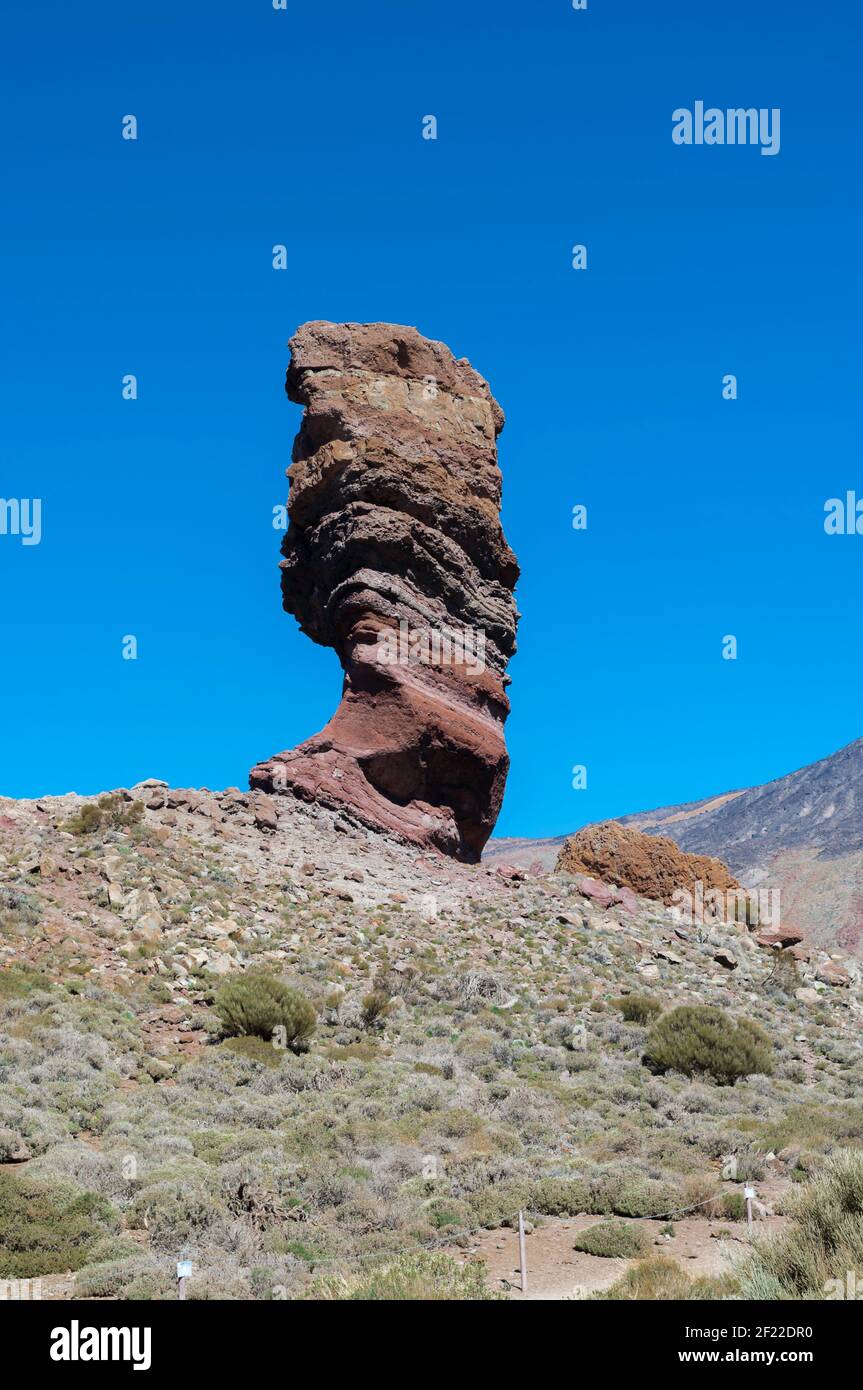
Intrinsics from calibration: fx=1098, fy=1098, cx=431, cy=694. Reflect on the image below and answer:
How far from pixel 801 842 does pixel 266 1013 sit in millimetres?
138129

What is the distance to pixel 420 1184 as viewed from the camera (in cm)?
1212

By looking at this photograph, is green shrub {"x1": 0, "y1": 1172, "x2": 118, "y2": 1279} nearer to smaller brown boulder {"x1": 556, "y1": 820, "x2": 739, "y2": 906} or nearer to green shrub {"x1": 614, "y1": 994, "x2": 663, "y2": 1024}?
green shrub {"x1": 614, "y1": 994, "x2": 663, "y2": 1024}

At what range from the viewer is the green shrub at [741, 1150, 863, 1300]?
709 cm

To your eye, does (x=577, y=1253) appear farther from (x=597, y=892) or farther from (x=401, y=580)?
(x=401, y=580)

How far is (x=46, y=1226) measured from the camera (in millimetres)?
9672

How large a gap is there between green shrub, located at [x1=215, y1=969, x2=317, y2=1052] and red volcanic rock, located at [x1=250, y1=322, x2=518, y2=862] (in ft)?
34.4

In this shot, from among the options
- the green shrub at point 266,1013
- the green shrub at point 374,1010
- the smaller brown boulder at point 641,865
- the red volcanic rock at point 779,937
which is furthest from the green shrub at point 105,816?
the red volcanic rock at point 779,937

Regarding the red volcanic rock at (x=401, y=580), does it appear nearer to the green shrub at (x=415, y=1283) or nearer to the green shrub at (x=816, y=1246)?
the green shrub at (x=415, y=1283)

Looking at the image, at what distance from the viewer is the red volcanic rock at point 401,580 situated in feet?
94.4

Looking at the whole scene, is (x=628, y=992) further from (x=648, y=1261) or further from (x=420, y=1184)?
(x=648, y=1261)

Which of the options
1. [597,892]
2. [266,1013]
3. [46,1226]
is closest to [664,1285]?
[46,1226]

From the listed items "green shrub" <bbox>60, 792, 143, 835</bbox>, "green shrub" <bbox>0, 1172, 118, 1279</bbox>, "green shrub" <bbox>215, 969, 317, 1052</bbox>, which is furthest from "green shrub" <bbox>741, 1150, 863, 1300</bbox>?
"green shrub" <bbox>60, 792, 143, 835</bbox>
